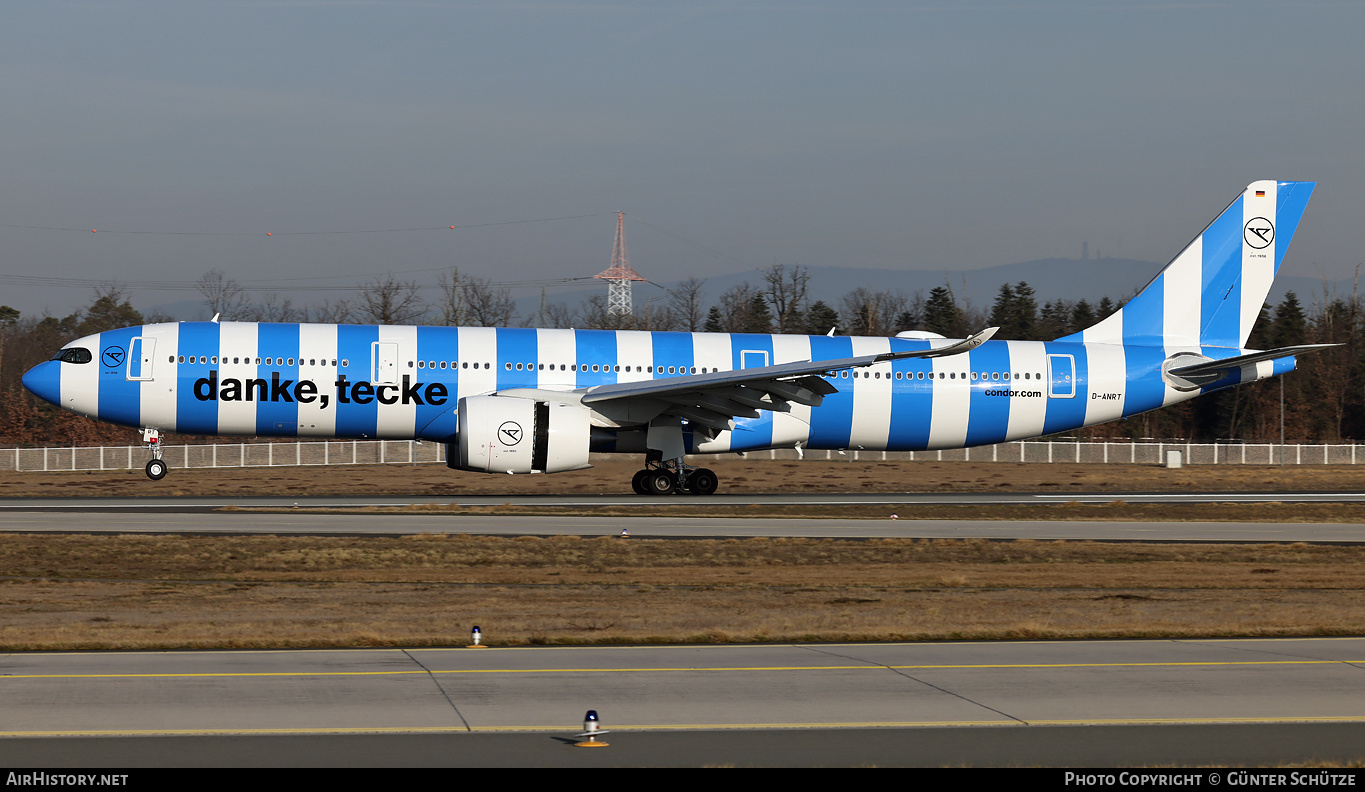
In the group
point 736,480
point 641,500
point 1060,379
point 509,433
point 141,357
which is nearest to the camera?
point 509,433

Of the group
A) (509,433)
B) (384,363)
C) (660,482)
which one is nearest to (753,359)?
(660,482)

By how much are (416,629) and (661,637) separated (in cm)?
277

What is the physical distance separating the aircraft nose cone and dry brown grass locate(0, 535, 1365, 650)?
968 centimetres

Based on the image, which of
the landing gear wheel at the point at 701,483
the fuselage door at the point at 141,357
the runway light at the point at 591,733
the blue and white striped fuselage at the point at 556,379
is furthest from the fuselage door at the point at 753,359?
the runway light at the point at 591,733

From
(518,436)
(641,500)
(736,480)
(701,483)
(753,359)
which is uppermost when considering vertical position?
(753,359)

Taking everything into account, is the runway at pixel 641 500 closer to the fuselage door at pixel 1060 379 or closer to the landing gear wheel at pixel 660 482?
the landing gear wheel at pixel 660 482

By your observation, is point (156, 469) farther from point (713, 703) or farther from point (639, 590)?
point (713, 703)

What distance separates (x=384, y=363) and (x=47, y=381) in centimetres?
811

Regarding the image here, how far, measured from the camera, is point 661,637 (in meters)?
13.5

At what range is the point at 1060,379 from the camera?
33719 millimetres

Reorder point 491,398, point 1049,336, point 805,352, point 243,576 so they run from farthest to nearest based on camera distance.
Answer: point 1049,336 → point 805,352 → point 491,398 → point 243,576

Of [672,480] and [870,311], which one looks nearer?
[672,480]

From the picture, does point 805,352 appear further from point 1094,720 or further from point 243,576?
point 1094,720
